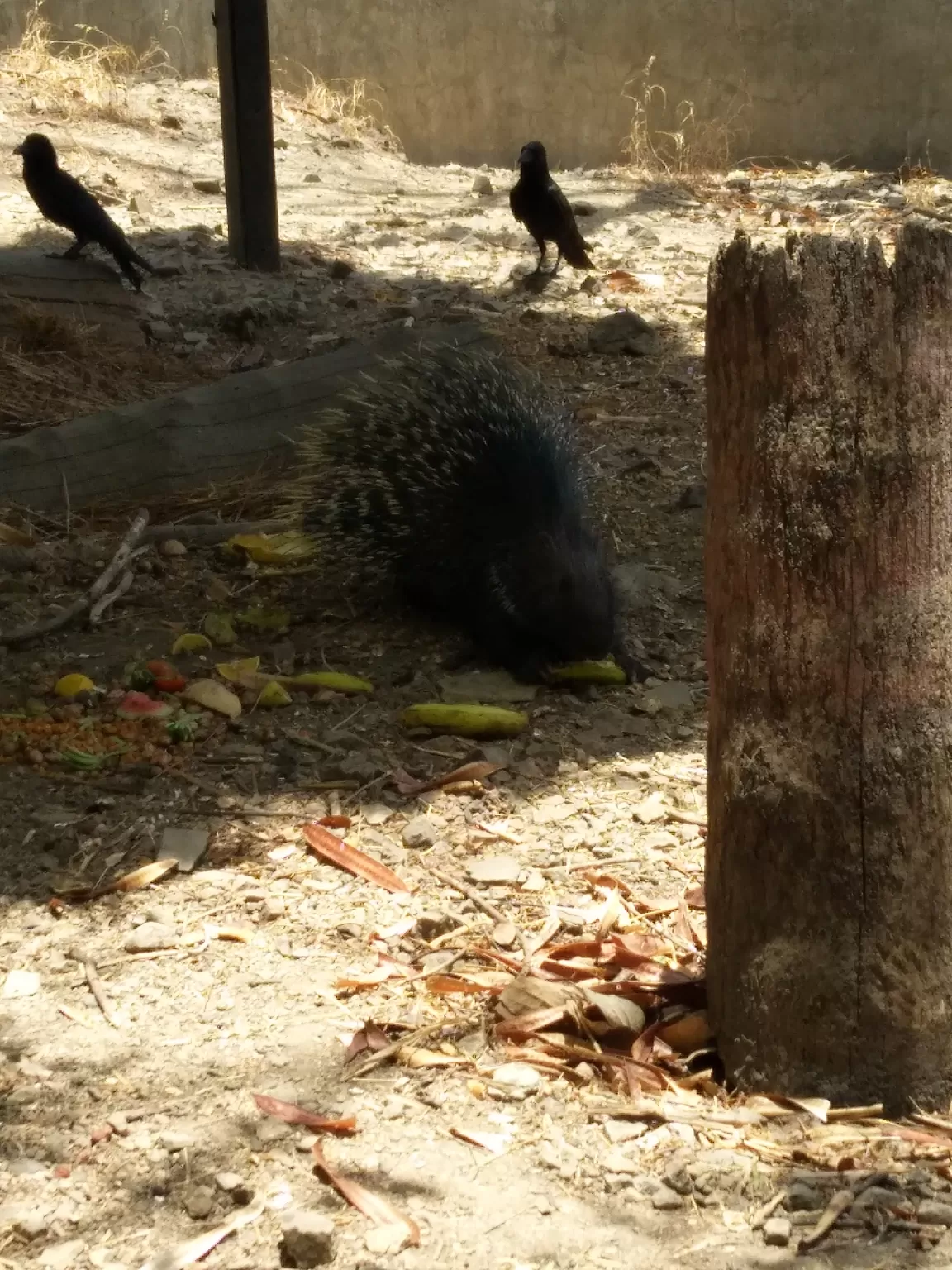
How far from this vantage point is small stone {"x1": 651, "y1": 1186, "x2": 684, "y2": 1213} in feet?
8.31

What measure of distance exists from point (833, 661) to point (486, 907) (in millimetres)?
1312

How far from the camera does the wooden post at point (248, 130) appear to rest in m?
8.89

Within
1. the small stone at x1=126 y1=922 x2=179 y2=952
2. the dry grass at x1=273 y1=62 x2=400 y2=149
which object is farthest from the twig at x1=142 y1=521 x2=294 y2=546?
the dry grass at x1=273 y1=62 x2=400 y2=149

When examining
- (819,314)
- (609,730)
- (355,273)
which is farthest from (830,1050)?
(355,273)

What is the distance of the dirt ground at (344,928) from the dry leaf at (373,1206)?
0.8 inches

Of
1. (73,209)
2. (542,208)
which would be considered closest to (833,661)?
(73,209)

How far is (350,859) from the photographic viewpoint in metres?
3.83

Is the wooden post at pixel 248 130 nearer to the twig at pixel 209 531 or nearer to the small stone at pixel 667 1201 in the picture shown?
the twig at pixel 209 531

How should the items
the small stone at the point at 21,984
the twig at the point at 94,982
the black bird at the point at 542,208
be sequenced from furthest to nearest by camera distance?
the black bird at the point at 542,208 < the small stone at the point at 21,984 < the twig at the point at 94,982

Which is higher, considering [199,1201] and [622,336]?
[622,336]

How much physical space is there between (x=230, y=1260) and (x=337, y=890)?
1362mm

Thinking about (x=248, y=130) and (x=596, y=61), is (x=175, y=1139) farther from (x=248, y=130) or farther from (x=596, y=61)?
(x=596, y=61)

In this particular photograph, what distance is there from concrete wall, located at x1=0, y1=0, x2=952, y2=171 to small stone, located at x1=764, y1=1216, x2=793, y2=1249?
1229cm

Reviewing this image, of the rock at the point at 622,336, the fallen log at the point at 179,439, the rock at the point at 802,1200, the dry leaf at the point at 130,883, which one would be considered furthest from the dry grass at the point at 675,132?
the rock at the point at 802,1200
